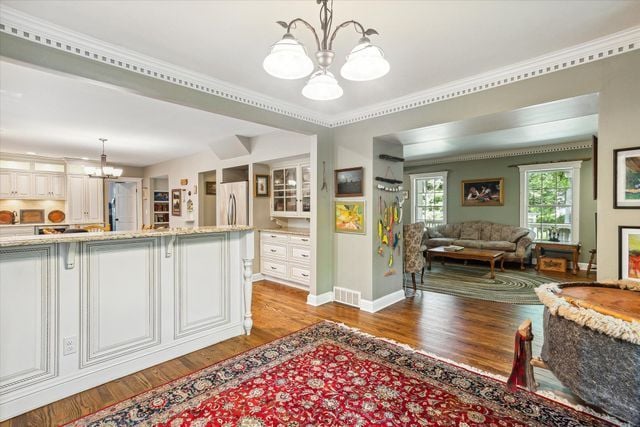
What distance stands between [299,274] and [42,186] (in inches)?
253

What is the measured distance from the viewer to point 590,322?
Answer: 130 cm

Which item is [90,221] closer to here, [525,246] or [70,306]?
[70,306]

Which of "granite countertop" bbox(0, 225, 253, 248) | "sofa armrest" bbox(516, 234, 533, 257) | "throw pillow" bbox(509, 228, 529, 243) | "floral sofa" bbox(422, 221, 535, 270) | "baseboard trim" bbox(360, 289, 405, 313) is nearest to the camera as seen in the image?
"granite countertop" bbox(0, 225, 253, 248)

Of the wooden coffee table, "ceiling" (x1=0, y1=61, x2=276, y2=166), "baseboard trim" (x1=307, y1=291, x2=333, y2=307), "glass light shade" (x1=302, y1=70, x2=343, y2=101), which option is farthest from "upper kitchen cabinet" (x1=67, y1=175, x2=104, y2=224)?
the wooden coffee table

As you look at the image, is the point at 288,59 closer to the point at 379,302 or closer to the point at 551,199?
the point at 379,302

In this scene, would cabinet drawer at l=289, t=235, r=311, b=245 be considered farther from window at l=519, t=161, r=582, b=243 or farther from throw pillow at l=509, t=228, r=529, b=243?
window at l=519, t=161, r=582, b=243

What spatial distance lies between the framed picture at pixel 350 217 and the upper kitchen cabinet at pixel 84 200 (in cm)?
665

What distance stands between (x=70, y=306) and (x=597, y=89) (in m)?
4.28

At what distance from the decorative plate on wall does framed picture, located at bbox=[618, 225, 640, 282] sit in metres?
9.66

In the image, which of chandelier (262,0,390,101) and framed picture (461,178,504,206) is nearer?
chandelier (262,0,390,101)

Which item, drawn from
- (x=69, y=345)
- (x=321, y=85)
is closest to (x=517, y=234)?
(x=321, y=85)

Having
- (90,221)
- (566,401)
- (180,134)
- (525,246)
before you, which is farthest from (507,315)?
(90,221)

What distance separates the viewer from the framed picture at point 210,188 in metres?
7.01

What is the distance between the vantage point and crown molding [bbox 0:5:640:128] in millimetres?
2053
